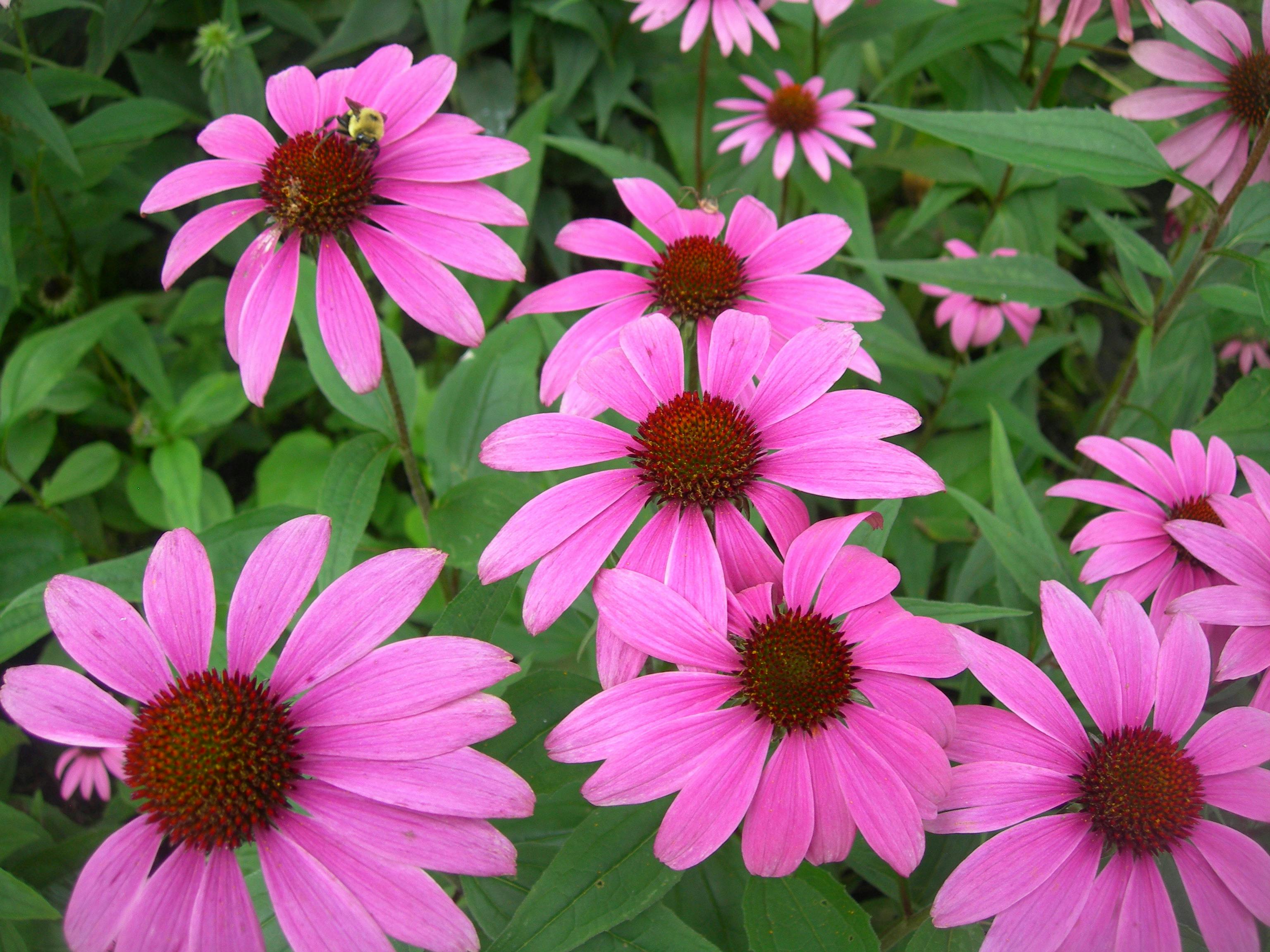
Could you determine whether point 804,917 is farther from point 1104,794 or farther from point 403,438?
point 403,438

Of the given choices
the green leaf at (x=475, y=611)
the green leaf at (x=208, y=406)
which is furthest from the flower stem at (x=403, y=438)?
the green leaf at (x=208, y=406)

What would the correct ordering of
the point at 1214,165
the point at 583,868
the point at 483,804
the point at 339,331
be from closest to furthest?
the point at 483,804, the point at 583,868, the point at 339,331, the point at 1214,165

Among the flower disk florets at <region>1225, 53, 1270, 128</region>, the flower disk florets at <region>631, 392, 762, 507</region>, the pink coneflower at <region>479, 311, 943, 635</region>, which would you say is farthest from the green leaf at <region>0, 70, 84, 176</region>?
the flower disk florets at <region>1225, 53, 1270, 128</region>

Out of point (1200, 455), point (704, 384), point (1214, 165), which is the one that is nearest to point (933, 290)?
point (1214, 165)

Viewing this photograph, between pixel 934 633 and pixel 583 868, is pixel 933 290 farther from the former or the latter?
pixel 583 868

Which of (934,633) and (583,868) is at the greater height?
(934,633)

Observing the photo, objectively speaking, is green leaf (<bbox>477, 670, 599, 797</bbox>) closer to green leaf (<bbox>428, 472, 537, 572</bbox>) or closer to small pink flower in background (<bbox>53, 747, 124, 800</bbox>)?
green leaf (<bbox>428, 472, 537, 572</bbox>)

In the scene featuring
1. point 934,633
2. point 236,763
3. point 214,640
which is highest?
point 934,633
